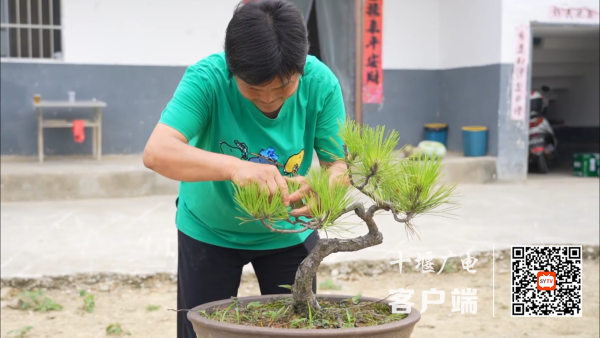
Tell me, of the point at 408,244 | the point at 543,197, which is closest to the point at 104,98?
the point at 408,244

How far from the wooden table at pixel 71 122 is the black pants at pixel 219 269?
186 inches

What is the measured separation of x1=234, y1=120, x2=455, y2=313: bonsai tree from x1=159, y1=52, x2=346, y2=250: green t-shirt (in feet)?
0.82

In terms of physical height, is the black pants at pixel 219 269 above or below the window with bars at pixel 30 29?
below

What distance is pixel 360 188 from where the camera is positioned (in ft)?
4.69

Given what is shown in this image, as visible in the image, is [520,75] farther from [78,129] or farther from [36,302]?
[36,302]

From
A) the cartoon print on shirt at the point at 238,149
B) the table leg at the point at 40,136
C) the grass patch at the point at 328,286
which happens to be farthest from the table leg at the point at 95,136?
the cartoon print on shirt at the point at 238,149

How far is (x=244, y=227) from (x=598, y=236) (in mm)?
3372

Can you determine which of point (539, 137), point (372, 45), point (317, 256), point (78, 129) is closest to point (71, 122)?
point (78, 129)

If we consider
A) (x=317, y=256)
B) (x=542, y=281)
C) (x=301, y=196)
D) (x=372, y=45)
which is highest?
(x=372, y=45)

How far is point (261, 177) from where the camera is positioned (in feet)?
4.55

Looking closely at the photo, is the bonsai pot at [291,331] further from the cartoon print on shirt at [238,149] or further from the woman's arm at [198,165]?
the cartoon print on shirt at [238,149]

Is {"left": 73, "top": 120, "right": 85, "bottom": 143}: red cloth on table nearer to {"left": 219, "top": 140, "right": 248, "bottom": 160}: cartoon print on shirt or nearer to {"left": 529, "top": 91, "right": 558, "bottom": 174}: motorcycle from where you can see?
{"left": 529, "top": 91, "right": 558, "bottom": 174}: motorcycle

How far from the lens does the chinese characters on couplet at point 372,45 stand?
7.16 m

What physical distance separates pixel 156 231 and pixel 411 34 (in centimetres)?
408
